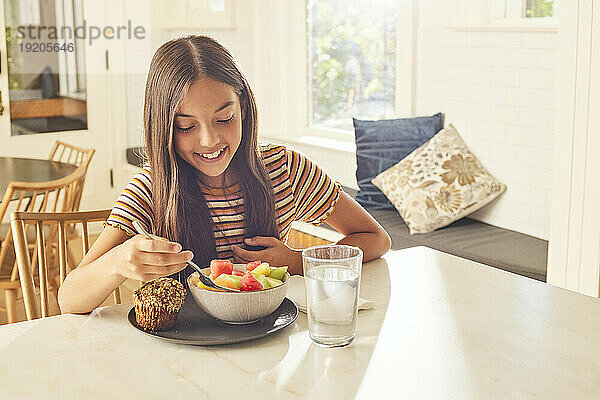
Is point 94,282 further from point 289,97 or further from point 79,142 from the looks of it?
point 79,142

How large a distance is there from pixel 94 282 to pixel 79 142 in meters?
4.29

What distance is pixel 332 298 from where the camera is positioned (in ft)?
3.98

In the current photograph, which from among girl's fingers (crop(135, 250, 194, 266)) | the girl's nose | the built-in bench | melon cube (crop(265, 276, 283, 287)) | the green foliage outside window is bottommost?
the built-in bench

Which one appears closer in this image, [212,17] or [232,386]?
[232,386]

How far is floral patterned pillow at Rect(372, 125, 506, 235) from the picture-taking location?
3379mm

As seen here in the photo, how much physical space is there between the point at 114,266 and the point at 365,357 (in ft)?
1.54

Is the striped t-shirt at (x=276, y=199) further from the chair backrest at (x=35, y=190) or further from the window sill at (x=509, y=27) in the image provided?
the window sill at (x=509, y=27)

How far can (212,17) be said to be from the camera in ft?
16.8

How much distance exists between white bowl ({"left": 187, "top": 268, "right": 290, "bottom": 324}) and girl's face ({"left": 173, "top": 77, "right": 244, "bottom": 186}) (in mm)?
331

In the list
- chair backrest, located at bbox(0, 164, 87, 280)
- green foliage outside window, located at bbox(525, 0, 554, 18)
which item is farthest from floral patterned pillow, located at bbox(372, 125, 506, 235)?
chair backrest, located at bbox(0, 164, 87, 280)

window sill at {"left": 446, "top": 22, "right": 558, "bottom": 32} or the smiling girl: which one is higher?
window sill at {"left": 446, "top": 22, "right": 558, "bottom": 32}

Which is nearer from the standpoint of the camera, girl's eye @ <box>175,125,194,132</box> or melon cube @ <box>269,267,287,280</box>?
melon cube @ <box>269,267,287,280</box>

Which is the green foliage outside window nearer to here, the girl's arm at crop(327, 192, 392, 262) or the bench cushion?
the bench cushion

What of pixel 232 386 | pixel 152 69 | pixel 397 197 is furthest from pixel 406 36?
pixel 232 386
